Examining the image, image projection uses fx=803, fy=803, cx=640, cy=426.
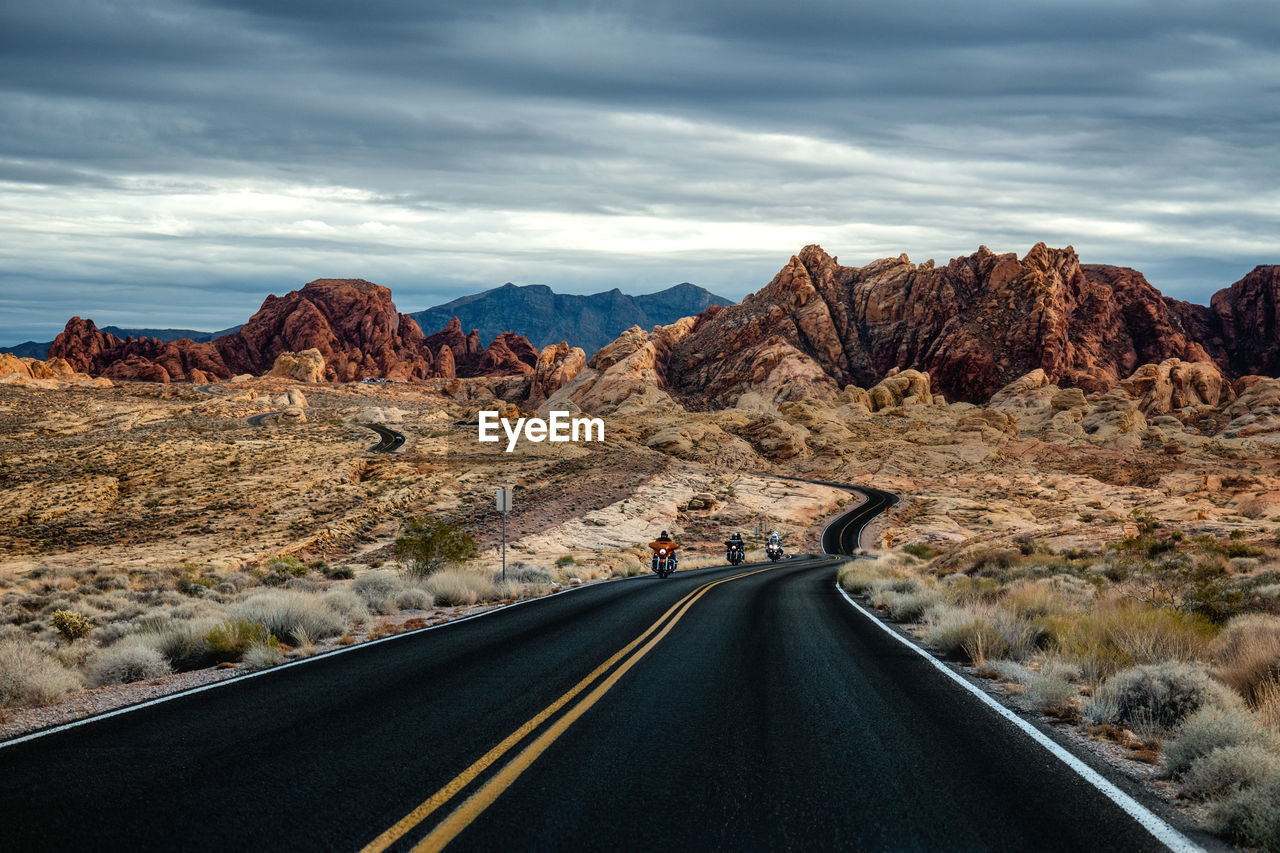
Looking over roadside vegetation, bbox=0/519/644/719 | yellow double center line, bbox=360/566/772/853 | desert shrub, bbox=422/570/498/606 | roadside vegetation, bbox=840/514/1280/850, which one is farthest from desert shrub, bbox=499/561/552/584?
yellow double center line, bbox=360/566/772/853

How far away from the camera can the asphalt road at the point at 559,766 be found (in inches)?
181

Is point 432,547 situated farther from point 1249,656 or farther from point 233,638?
point 1249,656

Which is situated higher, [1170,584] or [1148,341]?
[1148,341]

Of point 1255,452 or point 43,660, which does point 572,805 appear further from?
point 1255,452

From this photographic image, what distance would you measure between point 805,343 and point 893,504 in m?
92.4

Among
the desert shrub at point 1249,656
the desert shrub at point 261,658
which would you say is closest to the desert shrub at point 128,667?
the desert shrub at point 261,658

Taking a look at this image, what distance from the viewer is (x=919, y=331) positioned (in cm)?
16150

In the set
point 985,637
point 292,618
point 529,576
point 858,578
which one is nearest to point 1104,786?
point 985,637

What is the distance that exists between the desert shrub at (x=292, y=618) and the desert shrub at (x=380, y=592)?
2.84 meters

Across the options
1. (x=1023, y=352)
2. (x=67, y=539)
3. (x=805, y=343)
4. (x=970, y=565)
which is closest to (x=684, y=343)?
(x=805, y=343)

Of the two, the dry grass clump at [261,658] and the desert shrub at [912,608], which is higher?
the dry grass clump at [261,658]

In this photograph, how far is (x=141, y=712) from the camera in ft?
24.8

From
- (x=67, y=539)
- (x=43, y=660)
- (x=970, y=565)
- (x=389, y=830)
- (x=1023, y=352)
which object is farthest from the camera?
(x=1023, y=352)

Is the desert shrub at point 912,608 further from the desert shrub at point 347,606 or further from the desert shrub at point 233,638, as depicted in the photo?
the desert shrub at point 233,638
